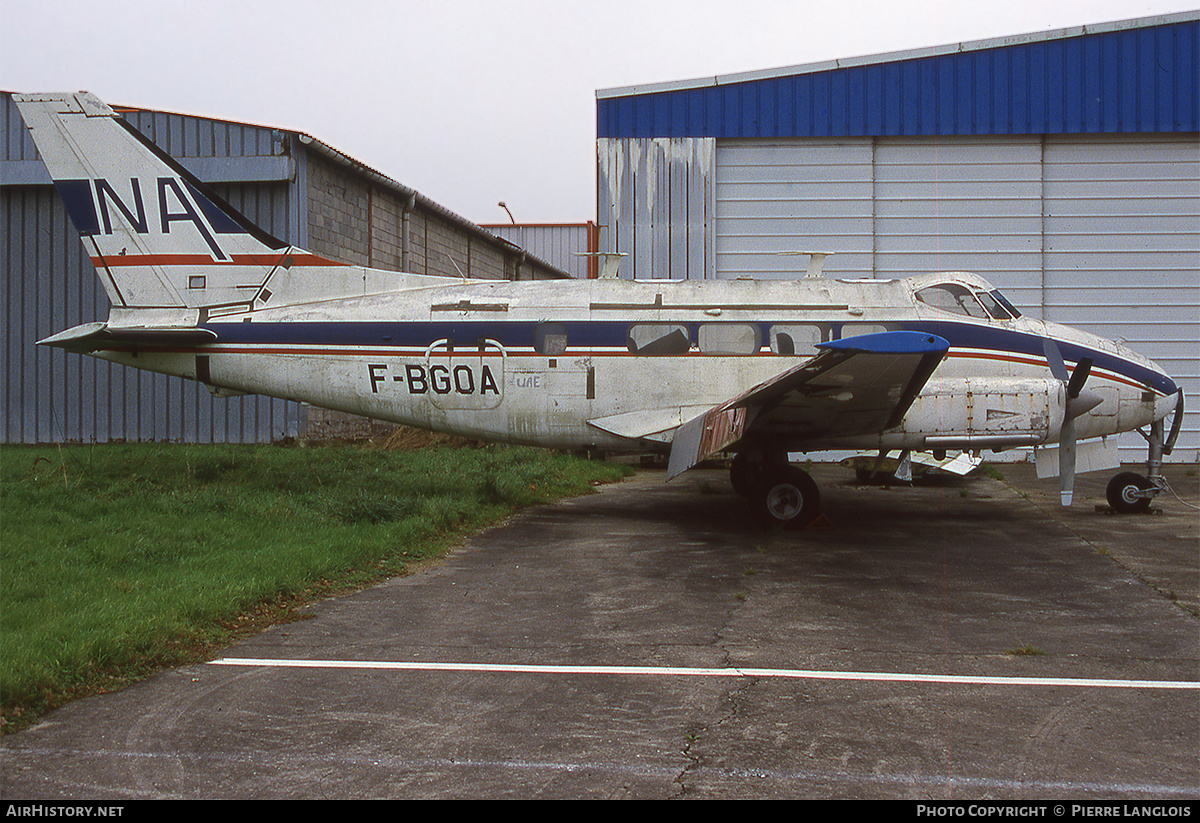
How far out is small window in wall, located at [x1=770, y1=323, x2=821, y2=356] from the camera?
11.4 metres

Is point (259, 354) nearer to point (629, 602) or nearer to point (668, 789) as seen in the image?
point (629, 602)

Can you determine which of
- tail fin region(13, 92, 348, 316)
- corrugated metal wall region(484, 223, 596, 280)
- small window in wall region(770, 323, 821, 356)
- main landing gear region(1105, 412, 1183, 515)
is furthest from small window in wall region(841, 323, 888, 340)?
corrugated metal wall region(484, 223, 596, 280)

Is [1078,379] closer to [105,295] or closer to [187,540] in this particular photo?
[187,540]

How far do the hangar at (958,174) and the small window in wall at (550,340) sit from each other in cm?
809

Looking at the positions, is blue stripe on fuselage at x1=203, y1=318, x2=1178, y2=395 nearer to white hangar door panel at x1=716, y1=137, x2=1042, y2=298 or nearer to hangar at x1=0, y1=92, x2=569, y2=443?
hangar at x1=0, y1=92, x2=569, y2=443

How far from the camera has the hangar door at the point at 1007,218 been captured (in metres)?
19.6

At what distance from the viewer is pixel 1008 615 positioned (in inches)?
259

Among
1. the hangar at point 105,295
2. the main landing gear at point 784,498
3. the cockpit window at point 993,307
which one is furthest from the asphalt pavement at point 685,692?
the hangar at point 105,295

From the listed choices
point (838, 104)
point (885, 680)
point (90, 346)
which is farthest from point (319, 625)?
point (838, 104)

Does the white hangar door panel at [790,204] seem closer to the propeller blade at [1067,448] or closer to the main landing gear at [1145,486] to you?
the main landing gear at [1145,486]

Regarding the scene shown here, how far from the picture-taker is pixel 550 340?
11445 millimetres

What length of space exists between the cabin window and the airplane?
0.06 feet

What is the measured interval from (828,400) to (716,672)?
5441 millimetres
